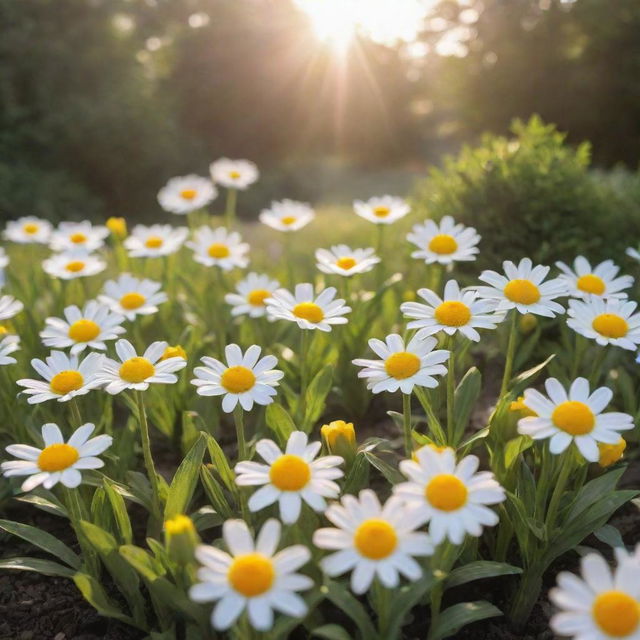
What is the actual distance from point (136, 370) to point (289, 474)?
51cm

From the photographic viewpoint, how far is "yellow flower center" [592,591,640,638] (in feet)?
3.53

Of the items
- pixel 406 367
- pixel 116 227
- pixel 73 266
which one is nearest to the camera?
pixel 406 367

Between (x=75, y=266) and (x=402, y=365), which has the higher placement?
(x=402, y=365)

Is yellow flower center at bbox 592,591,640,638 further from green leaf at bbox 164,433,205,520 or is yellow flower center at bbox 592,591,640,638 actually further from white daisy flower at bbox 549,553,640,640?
green leaf at bbox 164,433,205,520

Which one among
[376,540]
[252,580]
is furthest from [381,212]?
[252,580]

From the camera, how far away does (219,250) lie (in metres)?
2.62

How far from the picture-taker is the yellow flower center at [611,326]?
1708mm

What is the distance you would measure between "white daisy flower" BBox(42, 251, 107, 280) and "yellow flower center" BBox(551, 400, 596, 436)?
5.64 ft

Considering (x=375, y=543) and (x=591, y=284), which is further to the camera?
(x=591, y=284)

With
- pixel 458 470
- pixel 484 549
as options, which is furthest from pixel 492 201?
pixel 458 470

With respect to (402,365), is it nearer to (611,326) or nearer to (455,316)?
(455,316)

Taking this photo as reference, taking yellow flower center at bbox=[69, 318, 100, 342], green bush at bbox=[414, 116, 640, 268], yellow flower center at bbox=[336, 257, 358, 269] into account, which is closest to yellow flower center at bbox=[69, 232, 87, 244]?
yellow flower center at bbox=[69, 318, 100, 342]

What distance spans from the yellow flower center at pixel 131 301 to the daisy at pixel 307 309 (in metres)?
0.51

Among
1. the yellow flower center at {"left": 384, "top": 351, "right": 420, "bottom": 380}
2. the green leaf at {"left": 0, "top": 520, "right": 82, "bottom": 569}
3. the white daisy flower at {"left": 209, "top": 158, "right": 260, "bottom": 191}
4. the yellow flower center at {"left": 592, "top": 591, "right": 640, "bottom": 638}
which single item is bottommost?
the green leaf at {"left": 0, "top": 520, "right": 82, "bottom": 569}
